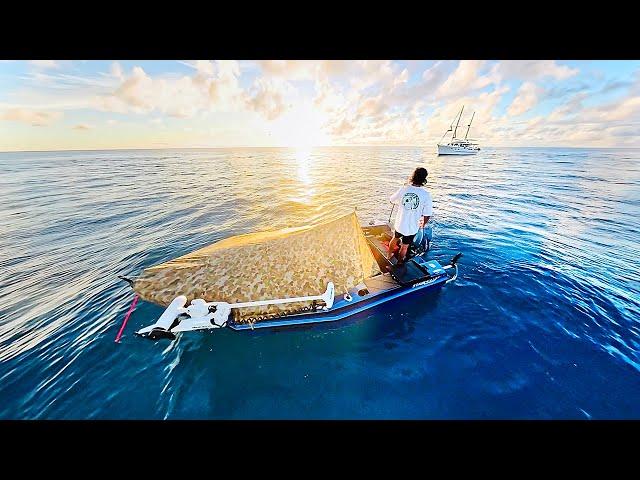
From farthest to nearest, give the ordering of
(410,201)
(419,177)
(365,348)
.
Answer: (410,201)
(419,177)
(365,348)

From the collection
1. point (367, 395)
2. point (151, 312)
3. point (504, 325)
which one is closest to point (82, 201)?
point (151, 312)

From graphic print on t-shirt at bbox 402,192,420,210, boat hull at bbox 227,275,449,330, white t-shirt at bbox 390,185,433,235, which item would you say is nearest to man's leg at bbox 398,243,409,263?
white t-shirt at bbox 390,185,433,235

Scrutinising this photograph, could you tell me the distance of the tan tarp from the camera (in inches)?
262

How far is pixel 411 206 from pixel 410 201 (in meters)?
0.18

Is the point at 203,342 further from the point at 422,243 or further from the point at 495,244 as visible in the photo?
the point at 495,244

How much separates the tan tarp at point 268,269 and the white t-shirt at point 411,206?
165cm

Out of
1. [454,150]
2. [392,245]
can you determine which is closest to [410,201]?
[392,245]

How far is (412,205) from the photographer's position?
25.0ft

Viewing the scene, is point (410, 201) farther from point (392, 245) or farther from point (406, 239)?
point (392, 245)

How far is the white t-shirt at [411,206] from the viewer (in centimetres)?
745

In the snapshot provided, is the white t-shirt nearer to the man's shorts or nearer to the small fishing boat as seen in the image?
the man's shorts
